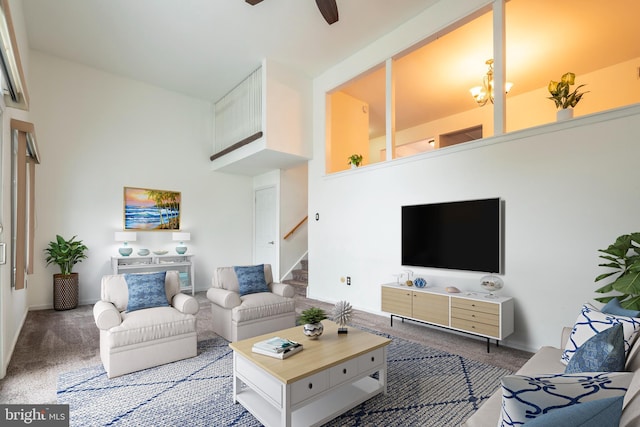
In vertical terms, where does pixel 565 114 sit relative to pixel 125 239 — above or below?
above

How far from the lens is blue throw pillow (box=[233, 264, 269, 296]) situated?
3.83 meters

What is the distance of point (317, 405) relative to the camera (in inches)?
85.7

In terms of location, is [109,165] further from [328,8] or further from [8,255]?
[328,8]

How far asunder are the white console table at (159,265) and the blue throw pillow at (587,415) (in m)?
6.01

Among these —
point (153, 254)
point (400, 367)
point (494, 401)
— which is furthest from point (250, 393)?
point (153, 254)

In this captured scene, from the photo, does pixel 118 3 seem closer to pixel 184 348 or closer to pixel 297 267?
pixel 184 348

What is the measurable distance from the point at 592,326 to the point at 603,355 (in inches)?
20.5

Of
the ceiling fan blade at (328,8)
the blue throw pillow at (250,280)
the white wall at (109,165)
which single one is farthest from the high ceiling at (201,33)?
the blue throw pillow at (250,280)

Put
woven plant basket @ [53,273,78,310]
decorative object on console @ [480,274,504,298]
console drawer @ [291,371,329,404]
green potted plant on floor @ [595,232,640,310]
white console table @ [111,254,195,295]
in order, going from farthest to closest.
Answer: white console table @ [111,254,195,295], woven plant basket @ [53,273,78,310], decorative object on console @ [480,274,504,298], green potted plant on floor @ [595,232,640,310], console drawer @ [291,371,329,404]

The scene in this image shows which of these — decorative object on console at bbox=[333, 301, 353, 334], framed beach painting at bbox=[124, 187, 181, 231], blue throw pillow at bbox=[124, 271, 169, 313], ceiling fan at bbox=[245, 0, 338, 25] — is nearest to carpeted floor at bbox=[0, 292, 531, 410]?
blue throw pillow at bbox=[124, 271, 169, 313]

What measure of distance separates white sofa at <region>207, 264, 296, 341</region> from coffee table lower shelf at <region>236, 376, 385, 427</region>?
3.53ft

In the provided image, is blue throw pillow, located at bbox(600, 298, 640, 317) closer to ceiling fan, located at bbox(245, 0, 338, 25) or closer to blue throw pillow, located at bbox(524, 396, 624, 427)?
blue throw pillow, located at bbox(524, 396, 624, 427)

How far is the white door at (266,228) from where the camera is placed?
678 centimetres

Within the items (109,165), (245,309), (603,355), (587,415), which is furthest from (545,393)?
(109,165)
